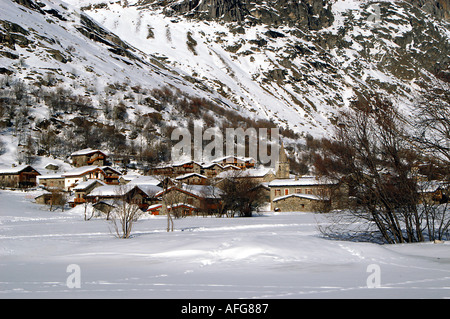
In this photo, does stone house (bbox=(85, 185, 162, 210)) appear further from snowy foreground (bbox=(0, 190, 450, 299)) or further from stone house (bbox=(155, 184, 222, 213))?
snowy foreground (bbox=(0, 190, 450, 299))

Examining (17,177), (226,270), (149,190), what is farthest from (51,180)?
(226,270)

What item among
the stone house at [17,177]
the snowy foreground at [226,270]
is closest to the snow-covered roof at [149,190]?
the stone house at [17,177]

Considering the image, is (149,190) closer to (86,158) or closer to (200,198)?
(200,198)

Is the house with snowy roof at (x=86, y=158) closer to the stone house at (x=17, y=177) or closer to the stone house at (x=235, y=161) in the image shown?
the stone house at (x=17, y=177)

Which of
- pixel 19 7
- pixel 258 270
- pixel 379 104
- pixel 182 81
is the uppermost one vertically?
pixel 19 7

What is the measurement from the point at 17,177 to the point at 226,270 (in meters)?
67.5

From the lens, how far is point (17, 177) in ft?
221

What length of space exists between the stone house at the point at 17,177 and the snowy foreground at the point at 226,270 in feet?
184

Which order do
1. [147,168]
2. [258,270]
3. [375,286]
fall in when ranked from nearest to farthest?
[375,286]
[258,270]
[147,168]

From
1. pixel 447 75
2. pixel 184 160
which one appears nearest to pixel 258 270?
pixel 447 75

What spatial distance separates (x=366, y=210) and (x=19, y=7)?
180 metres

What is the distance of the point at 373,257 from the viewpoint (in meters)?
12.7
